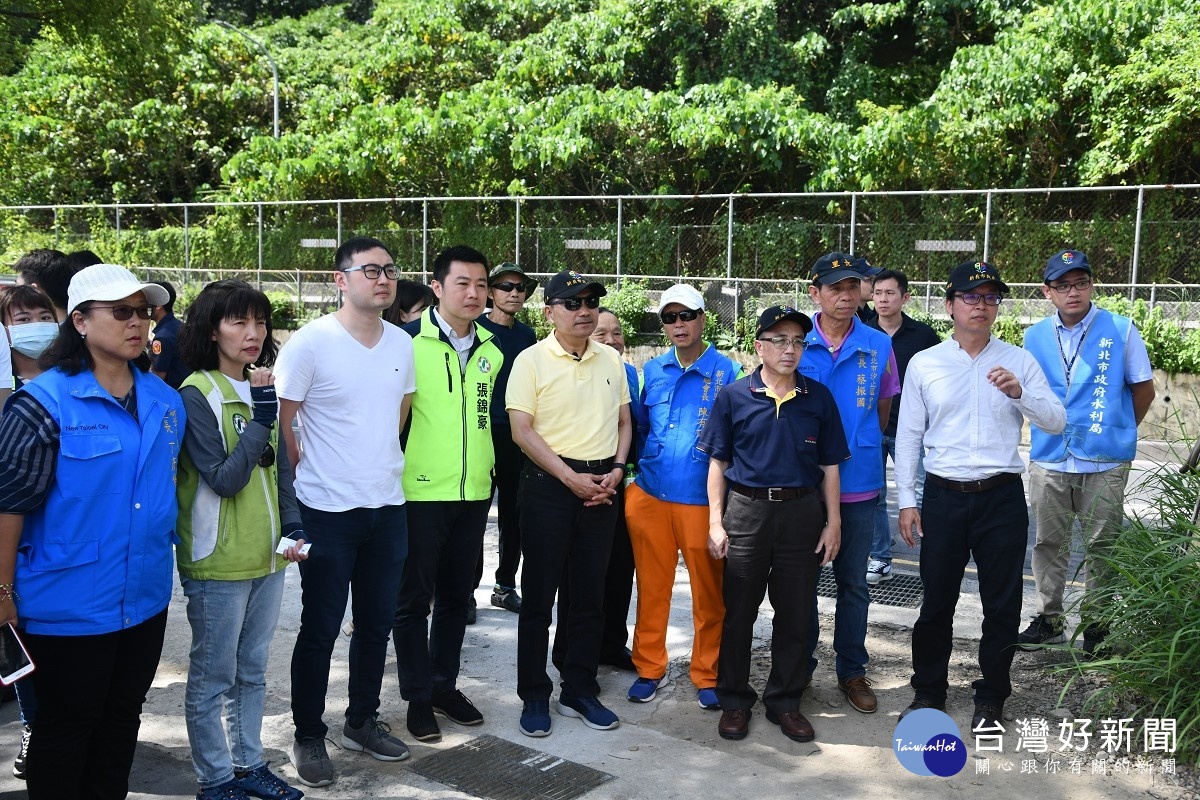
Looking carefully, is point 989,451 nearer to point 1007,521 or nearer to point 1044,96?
point 1007,521

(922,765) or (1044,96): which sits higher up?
(1044,96)

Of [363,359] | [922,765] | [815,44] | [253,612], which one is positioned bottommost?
[922,765]

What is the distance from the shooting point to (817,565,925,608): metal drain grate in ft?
21.9

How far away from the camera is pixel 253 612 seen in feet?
13.2

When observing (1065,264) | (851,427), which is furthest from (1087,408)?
(851,427)

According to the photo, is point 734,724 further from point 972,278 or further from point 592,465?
point 972,278

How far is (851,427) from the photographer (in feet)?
17.1

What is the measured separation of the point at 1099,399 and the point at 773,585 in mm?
2080

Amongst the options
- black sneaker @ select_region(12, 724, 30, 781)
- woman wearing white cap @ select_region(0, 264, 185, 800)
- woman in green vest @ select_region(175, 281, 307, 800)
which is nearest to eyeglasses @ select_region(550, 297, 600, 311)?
woman in green vest @ select_region(175, 281, 307, 800)

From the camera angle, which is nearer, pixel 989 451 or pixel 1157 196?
pixel 989 451

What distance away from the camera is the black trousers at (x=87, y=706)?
133 inches

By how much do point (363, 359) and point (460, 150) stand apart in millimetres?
18161

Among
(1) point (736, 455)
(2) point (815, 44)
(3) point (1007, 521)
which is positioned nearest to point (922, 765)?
(3) point (1007, 521)

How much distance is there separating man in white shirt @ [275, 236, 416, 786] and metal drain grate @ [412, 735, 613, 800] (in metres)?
0.23
